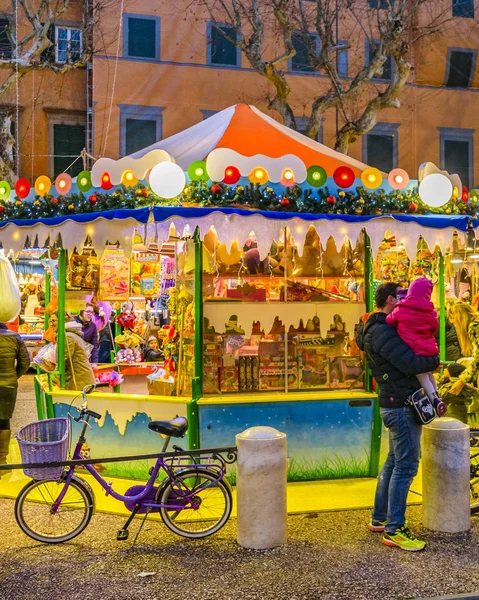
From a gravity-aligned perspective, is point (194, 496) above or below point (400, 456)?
below

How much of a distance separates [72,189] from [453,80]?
1720 centimetres

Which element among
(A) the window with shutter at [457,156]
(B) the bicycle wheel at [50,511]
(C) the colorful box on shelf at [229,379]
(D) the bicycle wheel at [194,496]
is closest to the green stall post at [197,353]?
(C) the colorful box on shelf at [229,379]

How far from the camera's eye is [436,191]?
6.69 metres

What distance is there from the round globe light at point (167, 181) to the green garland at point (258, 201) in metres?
0.11

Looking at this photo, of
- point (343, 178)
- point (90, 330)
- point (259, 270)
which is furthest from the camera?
point (90, 330)

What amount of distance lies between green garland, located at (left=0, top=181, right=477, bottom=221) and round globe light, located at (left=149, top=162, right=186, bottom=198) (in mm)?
108

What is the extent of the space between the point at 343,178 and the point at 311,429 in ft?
8.55

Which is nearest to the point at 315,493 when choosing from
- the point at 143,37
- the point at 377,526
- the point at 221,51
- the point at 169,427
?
the point at 377,526

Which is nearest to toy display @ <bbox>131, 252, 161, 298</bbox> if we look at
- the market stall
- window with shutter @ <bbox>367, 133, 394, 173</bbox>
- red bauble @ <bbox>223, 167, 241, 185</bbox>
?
the market stall

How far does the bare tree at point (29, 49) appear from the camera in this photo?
15719 millimetres

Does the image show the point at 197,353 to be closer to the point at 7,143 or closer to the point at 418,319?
the point at 418,319

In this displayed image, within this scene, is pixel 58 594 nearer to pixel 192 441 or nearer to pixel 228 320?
pixel 192 441

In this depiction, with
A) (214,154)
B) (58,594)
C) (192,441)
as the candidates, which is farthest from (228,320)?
(58,594)

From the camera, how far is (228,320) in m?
6.84
